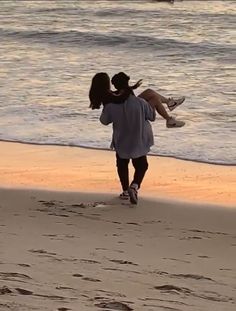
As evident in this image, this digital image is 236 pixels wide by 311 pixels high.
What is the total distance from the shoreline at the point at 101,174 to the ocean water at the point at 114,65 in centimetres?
45

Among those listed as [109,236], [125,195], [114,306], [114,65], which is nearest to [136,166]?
[125,195]

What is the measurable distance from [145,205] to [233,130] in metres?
3.87

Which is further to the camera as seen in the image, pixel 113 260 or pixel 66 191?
pixel 66 191

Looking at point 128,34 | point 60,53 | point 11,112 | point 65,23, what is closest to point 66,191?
point 11,112

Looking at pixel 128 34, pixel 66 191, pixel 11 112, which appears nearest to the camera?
pixel 66 191

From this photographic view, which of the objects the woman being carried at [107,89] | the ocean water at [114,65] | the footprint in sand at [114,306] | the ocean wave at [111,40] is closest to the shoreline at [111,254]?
the footprint in sand at [114,306]

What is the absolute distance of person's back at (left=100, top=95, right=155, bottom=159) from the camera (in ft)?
22.3

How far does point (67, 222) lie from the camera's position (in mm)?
6203

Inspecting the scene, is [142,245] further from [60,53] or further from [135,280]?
[60,53]

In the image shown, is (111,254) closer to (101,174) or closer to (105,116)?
(105,116)

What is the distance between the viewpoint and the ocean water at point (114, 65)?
33.6ft

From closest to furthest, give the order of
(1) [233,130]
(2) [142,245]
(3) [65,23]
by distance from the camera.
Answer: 1. (2) [142,245]
2. (1) [233,130]
3. (3) [65,23]

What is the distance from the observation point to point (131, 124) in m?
6.82

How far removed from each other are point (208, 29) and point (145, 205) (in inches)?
711
